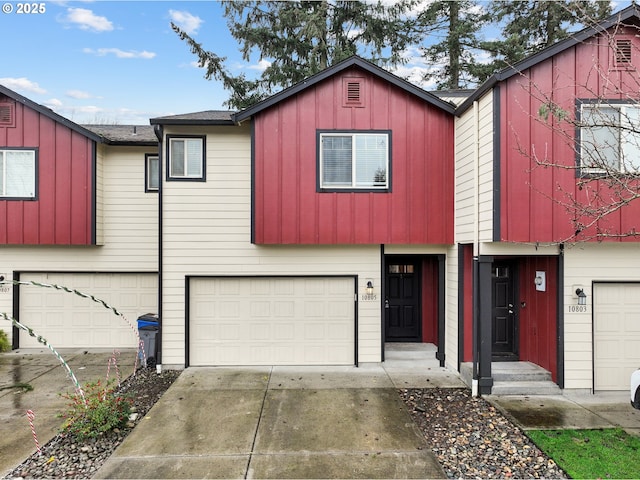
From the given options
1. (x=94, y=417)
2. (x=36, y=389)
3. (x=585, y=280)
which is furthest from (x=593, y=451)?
(x=36, y=389)

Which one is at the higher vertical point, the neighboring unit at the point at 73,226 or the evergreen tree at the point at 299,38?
the evergreen tree at the point at 299,38

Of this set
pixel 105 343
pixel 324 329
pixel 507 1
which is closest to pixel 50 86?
pixel 105 343

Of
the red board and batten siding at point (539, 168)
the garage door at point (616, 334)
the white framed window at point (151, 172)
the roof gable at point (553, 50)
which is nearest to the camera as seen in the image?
the roof gable at point (553, 50)

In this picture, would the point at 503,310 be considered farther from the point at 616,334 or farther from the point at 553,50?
the point at 553,50

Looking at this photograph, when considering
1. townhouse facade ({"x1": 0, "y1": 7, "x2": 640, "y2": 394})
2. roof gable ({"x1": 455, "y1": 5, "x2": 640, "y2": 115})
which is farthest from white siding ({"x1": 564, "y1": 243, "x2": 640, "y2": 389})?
roof gable ({"x1": 455, "y1": 5, "x2": 640, "y2": 115})

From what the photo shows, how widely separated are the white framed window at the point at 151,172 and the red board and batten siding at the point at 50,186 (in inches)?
45.4

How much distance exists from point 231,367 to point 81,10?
11328mm

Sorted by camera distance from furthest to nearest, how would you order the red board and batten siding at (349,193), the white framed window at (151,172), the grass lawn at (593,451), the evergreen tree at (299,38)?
1. the evergreen tree at (299,38)
2. the white framed window at (151,172)
3. the red board and batten siding at (349,193)
4. the grass lawn at (593,451)

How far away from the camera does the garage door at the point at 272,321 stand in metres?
7.62

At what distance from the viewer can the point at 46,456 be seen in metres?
4.31

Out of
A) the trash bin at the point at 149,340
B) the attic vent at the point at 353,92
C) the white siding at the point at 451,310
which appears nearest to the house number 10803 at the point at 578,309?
the white siding at the point at 451,310

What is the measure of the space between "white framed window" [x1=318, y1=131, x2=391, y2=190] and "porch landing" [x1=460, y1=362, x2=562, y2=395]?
3856mm

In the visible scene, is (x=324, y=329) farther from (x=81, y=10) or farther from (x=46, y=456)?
(x=81, y=10)

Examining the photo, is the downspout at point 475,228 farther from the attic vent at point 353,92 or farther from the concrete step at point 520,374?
the attic vent at point 353,92
